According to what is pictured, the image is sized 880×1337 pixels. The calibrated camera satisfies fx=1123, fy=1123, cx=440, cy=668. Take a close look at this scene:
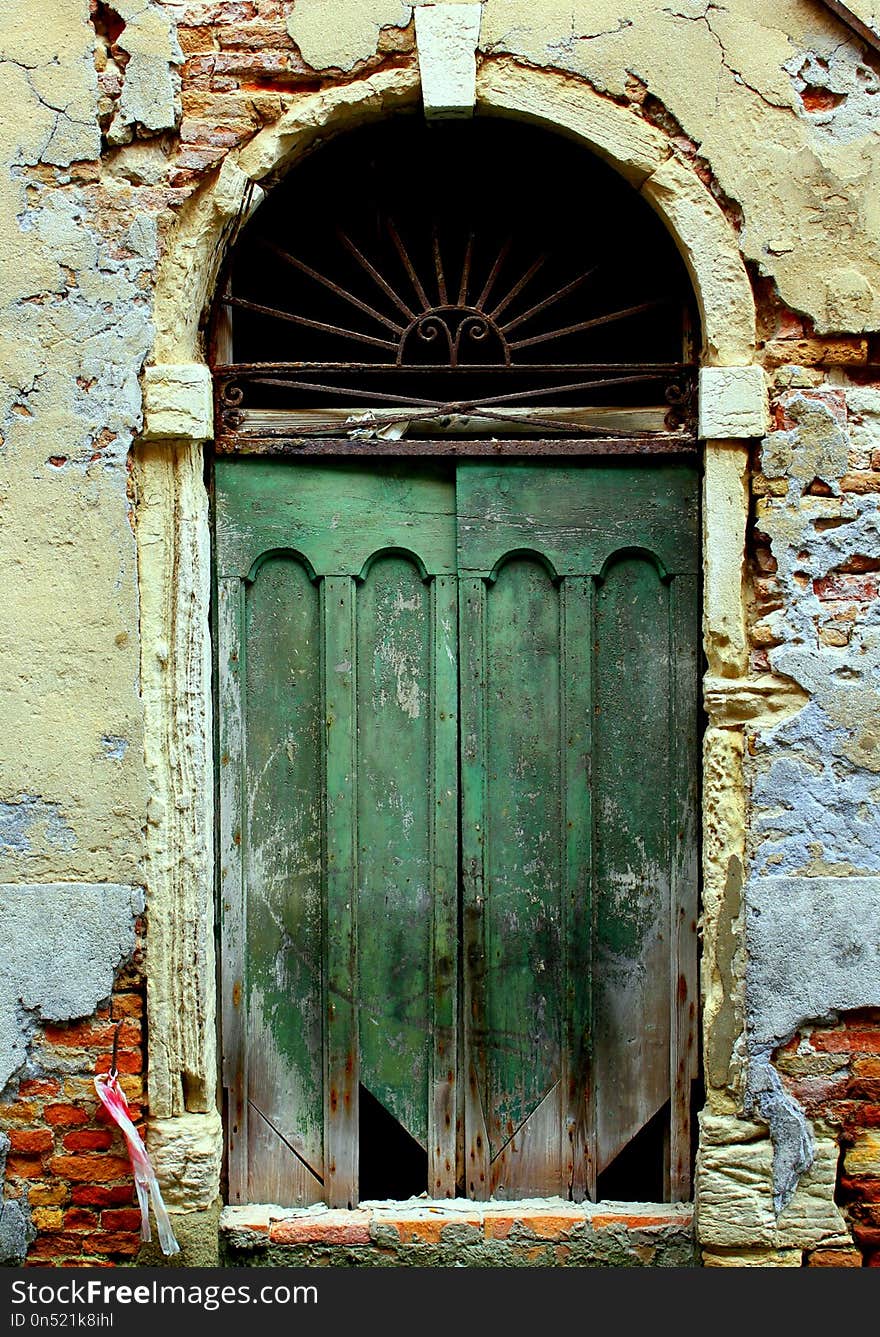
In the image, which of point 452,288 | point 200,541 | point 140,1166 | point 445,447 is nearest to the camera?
point 140,1166

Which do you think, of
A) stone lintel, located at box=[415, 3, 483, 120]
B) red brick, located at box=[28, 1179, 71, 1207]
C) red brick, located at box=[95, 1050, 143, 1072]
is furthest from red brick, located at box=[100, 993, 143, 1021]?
stone lintel, located at box=[415, 3, 483, 120]

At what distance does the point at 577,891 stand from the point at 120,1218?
5.17 ft

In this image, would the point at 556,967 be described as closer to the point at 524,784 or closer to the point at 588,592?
the point at 524,784

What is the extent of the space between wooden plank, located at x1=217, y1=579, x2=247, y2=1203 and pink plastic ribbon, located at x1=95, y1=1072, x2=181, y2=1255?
0.31 m

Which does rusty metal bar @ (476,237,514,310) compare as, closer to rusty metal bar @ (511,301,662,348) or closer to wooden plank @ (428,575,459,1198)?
rusty metal bar @ (511,301,662,348)

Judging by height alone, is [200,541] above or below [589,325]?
below

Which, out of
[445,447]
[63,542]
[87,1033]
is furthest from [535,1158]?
[63,542]

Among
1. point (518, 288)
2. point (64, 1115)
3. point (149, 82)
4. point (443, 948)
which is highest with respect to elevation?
point (149, 82)

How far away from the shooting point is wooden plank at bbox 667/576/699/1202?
3.33 m

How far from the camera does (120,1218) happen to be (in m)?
3.13

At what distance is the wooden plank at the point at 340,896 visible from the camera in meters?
3.32

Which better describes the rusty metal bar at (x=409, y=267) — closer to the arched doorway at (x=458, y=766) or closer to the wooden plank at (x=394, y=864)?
the arched doorway at (x=458, y=766)

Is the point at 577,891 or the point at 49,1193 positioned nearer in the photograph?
the point at 49,1193

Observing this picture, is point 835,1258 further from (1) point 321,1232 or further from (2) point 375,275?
(2) point 375,275
